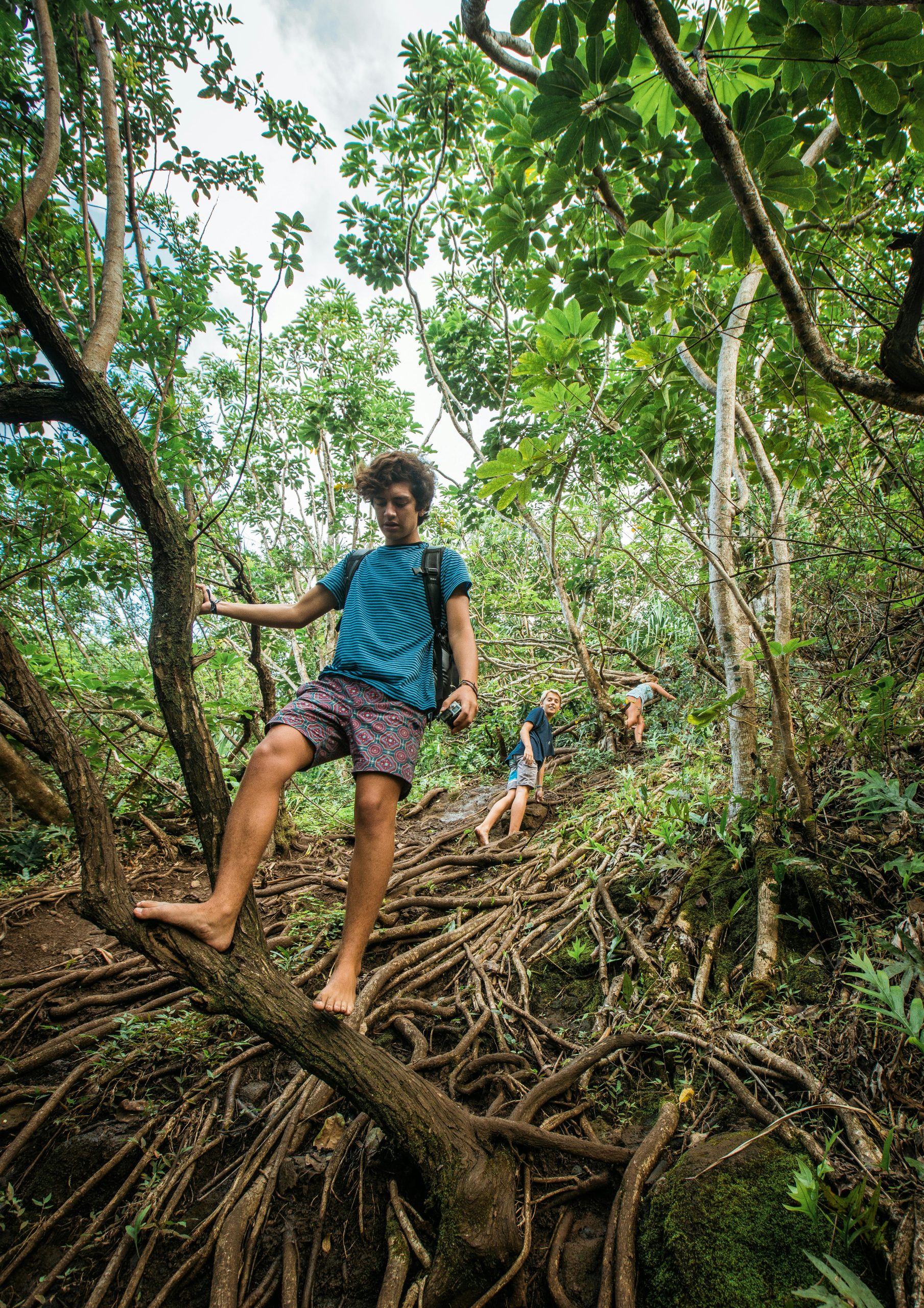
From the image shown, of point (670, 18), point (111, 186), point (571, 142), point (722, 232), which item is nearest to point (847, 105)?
point (722, 232)

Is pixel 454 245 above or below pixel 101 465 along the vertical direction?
above

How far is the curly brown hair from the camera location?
7.23 feet

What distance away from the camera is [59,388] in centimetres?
127

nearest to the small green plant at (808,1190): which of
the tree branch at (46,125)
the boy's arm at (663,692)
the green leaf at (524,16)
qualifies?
the green leaf at (524,16)

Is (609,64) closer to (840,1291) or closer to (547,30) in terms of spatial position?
(547,30)

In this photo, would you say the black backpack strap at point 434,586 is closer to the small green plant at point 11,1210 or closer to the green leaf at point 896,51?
the green leaf at point 896,51

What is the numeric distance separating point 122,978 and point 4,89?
16.0ft

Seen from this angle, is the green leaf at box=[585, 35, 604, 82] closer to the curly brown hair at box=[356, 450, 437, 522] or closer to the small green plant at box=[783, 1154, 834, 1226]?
the curly brown hair at box=[356, 450, 437, 522]

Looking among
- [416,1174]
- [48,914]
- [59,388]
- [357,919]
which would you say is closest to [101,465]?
[59,388]

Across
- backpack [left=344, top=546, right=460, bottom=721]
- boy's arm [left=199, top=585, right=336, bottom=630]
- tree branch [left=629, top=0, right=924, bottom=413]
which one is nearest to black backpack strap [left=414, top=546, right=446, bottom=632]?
backpack [left=344, top=546, right=460, bottom=721]

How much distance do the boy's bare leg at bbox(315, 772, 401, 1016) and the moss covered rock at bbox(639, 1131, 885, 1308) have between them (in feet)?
3.20

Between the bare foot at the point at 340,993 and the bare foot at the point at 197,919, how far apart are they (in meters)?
0.40

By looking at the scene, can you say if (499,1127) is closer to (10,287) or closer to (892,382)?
(892,382)

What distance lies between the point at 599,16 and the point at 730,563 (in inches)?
79.0
